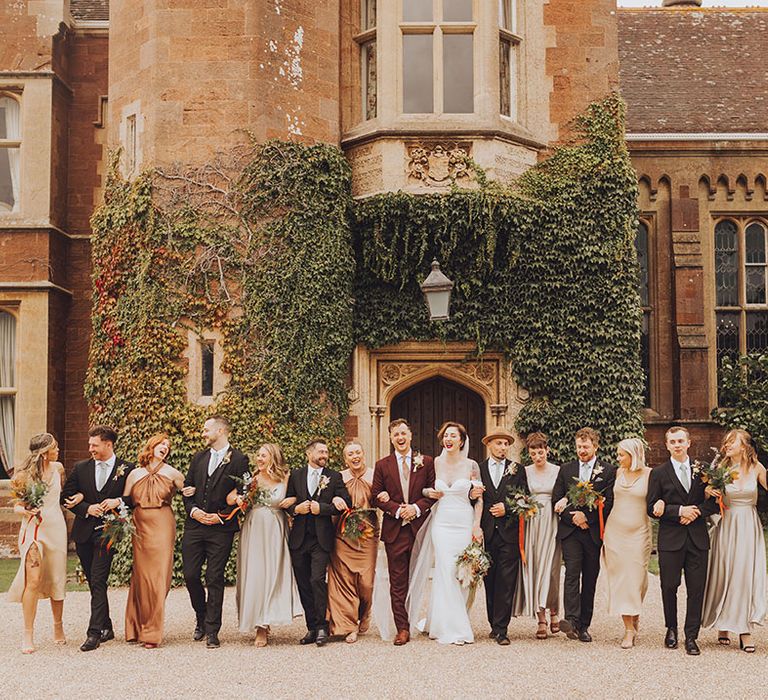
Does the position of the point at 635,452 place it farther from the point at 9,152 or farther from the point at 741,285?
the point at 9,152

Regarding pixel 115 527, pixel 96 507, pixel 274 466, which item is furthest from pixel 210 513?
pixel 96 507

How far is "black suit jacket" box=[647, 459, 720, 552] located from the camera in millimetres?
8156

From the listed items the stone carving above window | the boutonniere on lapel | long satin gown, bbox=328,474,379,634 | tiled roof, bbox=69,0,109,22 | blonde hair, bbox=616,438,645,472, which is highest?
tiled roof, bbox=69,0,109,22

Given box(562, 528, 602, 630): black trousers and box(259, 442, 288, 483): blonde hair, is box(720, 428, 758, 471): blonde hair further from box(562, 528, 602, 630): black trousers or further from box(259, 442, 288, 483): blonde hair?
box(259, 442, 288, 483): blonde hair

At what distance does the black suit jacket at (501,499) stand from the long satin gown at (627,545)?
2.45ft

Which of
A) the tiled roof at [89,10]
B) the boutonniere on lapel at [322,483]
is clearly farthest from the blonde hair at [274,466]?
the tiled roof at [89,10]

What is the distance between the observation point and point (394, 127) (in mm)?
12703

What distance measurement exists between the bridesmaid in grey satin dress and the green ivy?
A: 4694mm

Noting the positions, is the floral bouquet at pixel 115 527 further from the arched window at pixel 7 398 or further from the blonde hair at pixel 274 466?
the arched window at pixel 7 398

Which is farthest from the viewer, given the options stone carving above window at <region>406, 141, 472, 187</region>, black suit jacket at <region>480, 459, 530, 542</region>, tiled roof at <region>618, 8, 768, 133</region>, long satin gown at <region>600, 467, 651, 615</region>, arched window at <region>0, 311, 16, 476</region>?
tiled roof at <region>618, 8, 768, 133</region>

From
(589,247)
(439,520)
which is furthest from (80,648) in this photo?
(589,247)

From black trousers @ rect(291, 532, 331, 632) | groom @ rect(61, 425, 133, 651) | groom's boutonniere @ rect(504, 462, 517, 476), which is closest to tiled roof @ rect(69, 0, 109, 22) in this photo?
groom @ rect(61, 425, 133, 651)

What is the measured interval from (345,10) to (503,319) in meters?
4.37

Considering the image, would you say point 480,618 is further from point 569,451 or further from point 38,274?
point 38,274
